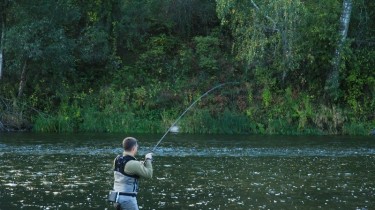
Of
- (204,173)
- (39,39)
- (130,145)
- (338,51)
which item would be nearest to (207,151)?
(204,173)

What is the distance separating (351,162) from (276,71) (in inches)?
632

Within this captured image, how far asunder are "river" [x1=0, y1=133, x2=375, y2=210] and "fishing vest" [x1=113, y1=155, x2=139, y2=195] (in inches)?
170

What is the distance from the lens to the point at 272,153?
27516 mm

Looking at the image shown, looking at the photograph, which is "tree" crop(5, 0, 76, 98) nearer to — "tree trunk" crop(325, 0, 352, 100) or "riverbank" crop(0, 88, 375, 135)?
"riverbank" crop(0, 88, 375, 135)

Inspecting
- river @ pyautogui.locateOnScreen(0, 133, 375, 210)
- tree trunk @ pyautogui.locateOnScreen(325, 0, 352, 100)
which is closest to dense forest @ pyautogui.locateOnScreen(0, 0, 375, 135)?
tree trunk @ pyautogui.locateOnScreen(325, 0, 352, 100)

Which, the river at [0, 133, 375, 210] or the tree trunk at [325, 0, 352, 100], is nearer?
the river at [0, 133, 375, 210]

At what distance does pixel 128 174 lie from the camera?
38.8ft

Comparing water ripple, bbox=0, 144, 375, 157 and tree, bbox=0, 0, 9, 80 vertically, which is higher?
tree, bbox=0, 0, 9, 80

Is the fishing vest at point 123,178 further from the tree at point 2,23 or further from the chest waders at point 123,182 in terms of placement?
the tree at point 2,23

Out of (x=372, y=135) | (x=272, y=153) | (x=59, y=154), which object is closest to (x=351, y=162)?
(x=272, y=153)

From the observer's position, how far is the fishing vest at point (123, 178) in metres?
11.8

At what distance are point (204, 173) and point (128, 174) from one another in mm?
10322

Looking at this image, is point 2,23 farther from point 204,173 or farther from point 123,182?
point 123,182

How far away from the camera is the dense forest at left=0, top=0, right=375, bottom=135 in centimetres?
3744
